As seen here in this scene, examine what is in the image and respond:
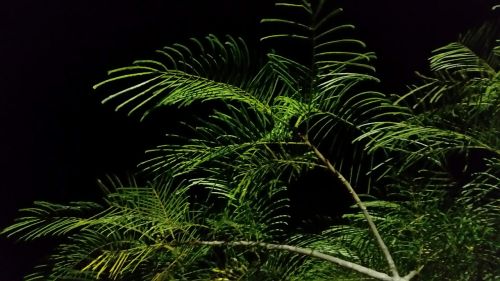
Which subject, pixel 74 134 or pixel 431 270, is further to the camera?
pixel 74 134

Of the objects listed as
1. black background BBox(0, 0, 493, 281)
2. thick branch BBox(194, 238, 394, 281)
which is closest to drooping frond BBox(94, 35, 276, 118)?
thick branch BBox(194, 238, 394, 281)

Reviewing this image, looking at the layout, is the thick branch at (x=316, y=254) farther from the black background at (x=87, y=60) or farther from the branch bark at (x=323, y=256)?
the black background at (x=87, y=60)

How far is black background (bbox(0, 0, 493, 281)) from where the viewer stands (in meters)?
0.80

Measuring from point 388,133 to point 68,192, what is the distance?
57 centimetres

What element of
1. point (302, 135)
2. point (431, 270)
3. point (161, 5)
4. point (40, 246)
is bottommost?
point (40, 246)

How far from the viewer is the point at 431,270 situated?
0.45 m

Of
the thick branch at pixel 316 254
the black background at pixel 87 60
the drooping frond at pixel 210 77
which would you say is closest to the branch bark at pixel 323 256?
the thick branch at pixel 316 254

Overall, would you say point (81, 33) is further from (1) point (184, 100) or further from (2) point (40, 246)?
(1) point (184, 100)

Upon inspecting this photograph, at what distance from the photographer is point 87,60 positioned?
85 centimetres

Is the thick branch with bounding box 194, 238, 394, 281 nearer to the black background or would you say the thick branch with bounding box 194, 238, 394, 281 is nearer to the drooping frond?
the drooping frond

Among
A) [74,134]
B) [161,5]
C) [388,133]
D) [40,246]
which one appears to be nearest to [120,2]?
[161,5]

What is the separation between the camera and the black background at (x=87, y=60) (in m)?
0.80

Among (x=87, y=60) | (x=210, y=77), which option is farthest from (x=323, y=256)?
(x=87, y=60)

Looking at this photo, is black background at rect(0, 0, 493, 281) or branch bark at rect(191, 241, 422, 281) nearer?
branch bark at rect(191, 241, 422, 281)
